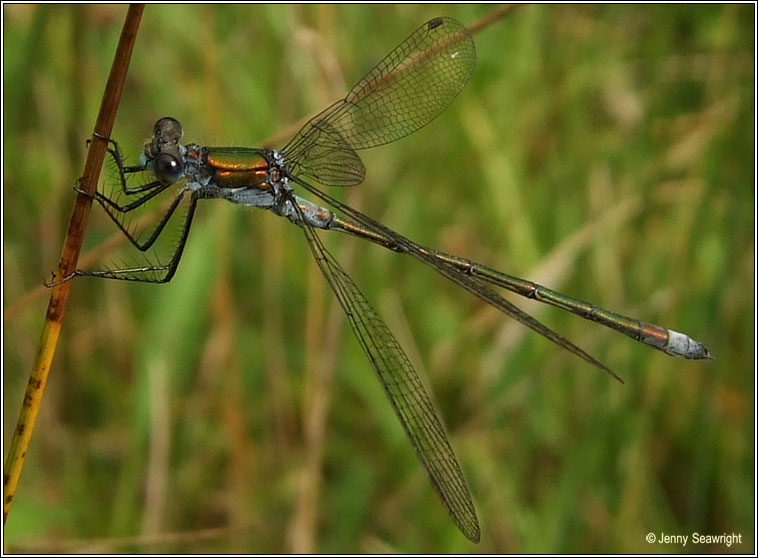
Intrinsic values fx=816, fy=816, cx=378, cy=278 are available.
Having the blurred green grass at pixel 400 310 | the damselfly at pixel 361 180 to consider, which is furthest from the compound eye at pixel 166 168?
the blurred green grass at pixel 400 310

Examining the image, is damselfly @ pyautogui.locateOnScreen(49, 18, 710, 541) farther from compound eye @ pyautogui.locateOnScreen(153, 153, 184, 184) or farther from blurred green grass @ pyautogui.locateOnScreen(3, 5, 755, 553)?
blurred green grass @ pyautogui.locateOnScreen(3, 5, 755, 553)

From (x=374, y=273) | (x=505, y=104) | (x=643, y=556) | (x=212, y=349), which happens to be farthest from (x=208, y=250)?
(x=643, y=556)

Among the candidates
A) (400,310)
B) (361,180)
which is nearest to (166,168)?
(361,180)

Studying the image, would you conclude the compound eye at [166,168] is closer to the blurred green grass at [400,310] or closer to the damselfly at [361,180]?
the damselfly at [361,180]

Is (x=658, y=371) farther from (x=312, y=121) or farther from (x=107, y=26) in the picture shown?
(x=107, y=26)

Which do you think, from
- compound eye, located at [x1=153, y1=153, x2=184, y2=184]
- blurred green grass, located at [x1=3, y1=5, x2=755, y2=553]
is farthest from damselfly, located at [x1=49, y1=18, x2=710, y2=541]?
blurred green grass, located at [x1=3, y1=5, x2=755, y2=553]
